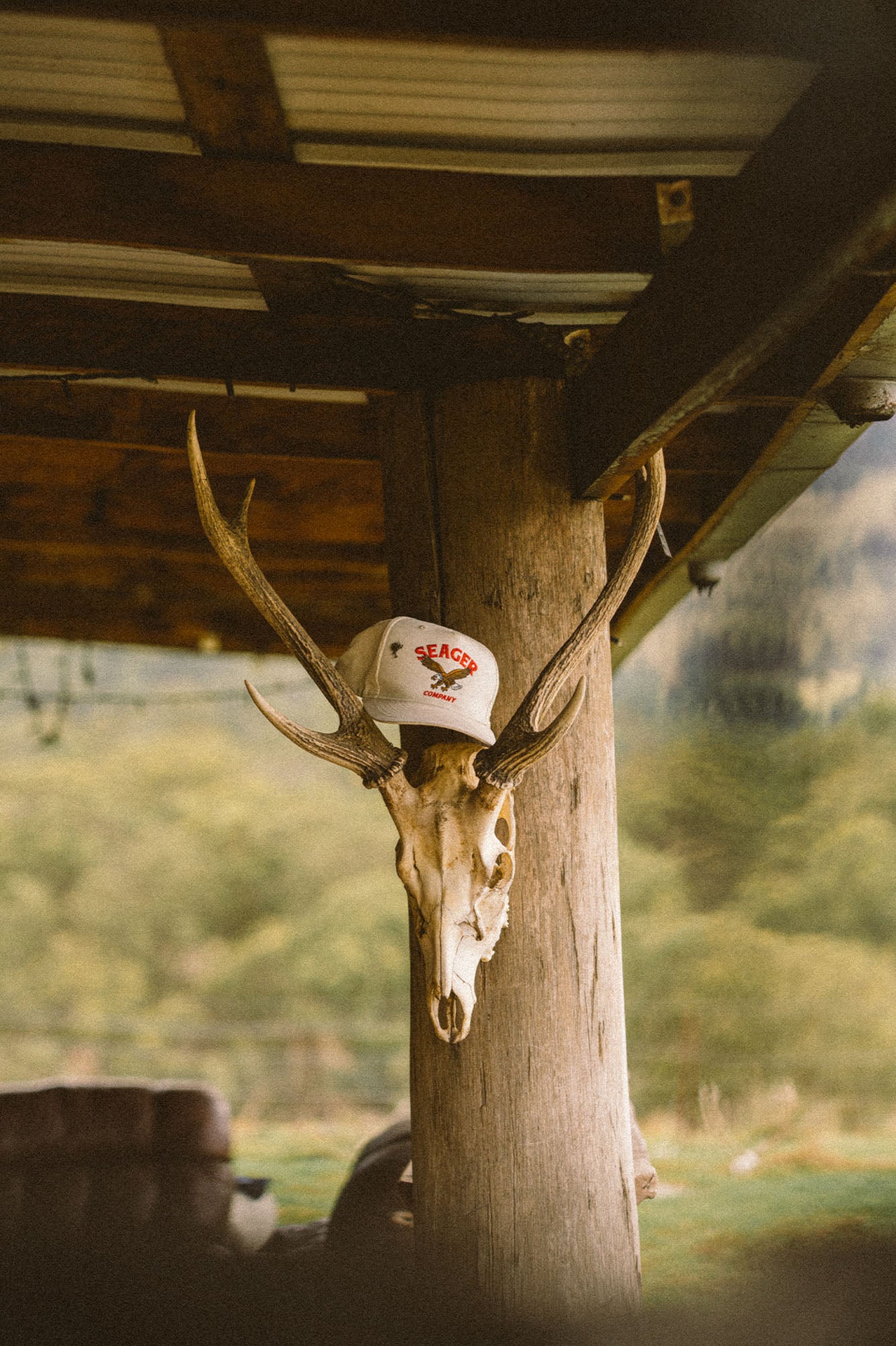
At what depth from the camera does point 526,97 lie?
1782 mm

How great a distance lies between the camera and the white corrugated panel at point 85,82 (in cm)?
163

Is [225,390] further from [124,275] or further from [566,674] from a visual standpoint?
[566,674]

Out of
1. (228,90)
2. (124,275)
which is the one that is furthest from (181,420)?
(228,90)

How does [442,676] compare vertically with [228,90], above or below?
below

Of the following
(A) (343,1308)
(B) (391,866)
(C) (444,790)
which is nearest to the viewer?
(A) (343,1308)

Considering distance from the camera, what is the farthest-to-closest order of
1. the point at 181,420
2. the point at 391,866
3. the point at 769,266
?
the point at 391,866
the point at 181,420
the point at 769,266

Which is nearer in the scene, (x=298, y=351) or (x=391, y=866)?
(x=298, y=351)

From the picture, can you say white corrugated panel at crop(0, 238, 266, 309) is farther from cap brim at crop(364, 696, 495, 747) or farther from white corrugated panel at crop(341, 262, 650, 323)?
cap brim at crop(364, 696, 495, 747)

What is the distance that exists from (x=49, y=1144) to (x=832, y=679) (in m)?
7.56

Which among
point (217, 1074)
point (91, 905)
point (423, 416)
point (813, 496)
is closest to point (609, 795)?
point (423, 416)

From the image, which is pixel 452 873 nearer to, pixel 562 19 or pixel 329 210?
pixel 329 210

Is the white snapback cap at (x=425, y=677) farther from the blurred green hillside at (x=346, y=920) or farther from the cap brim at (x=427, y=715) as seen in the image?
the blurred green hillside at (x=346, y=920)

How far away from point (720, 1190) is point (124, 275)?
5909 millimetres

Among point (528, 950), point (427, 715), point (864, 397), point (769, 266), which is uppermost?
point (864, 397)
